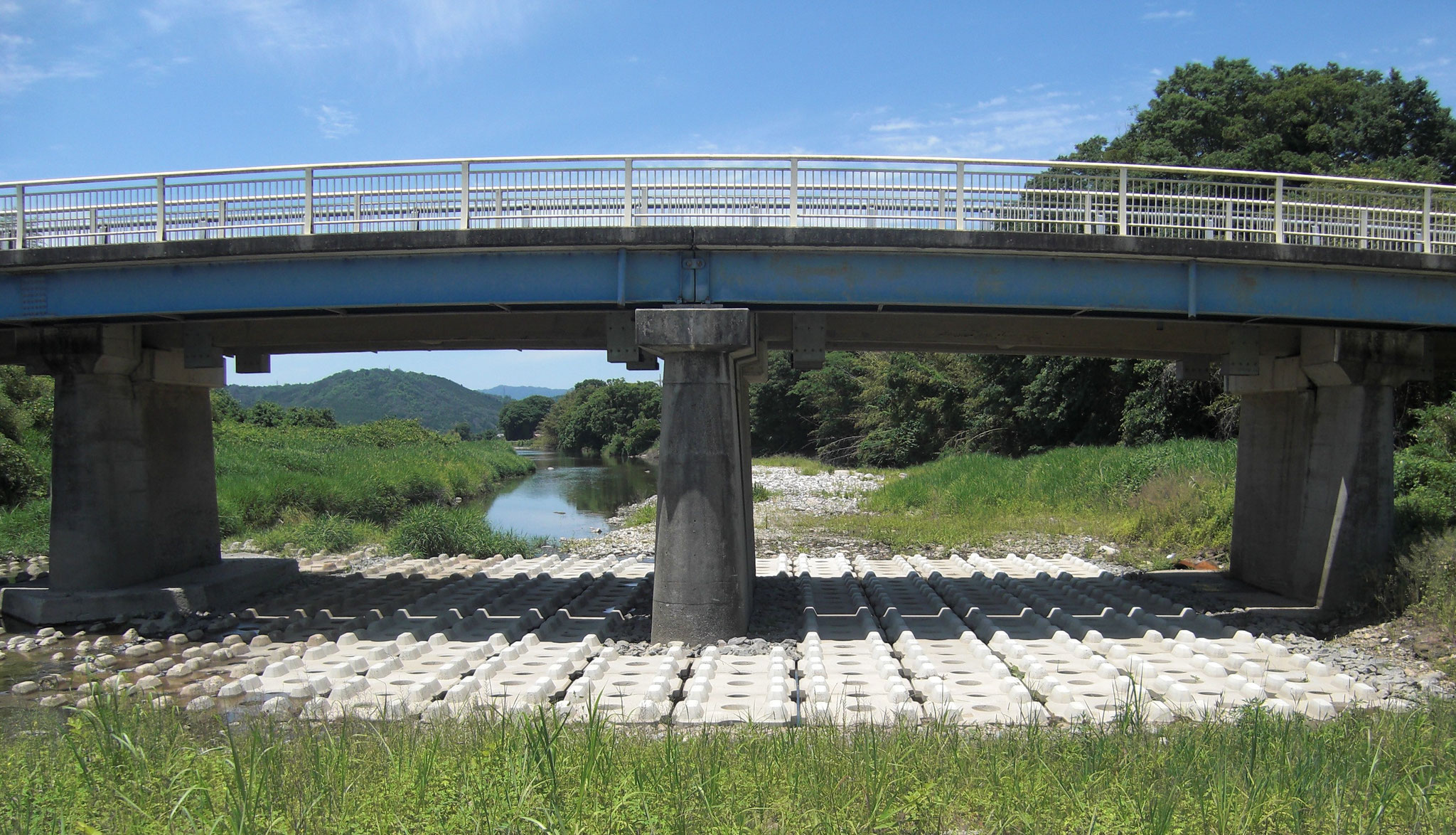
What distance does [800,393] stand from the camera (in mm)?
66188

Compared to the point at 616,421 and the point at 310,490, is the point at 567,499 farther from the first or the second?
the point at 616,421

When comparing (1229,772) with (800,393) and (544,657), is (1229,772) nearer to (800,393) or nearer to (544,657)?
(544,657)

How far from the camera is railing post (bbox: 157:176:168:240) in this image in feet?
40.8

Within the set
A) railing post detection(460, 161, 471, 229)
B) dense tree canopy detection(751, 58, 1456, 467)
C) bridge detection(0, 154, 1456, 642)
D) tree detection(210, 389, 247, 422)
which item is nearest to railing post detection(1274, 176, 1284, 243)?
bridge detection(0, 154, 1456, 642)

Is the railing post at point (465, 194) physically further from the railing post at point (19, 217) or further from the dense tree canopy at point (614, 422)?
the dense tree canopy at point (614, 422)

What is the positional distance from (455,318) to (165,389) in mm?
4761

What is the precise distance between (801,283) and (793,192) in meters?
1.15

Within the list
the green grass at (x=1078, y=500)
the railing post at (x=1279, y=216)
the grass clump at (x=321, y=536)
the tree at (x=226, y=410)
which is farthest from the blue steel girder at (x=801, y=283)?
the tree at (x=226, y=410)

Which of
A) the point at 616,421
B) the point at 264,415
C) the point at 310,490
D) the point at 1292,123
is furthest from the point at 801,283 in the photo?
the point at 616,421

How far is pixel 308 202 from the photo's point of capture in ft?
39.4

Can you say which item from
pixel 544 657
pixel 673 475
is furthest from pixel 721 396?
pixel 544 657

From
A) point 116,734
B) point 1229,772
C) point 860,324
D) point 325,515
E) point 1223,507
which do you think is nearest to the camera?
point 1229,772

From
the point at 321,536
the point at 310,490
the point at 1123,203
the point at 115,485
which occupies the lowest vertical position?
the point at 321,536

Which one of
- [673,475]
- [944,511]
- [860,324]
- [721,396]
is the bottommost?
[944,511]
